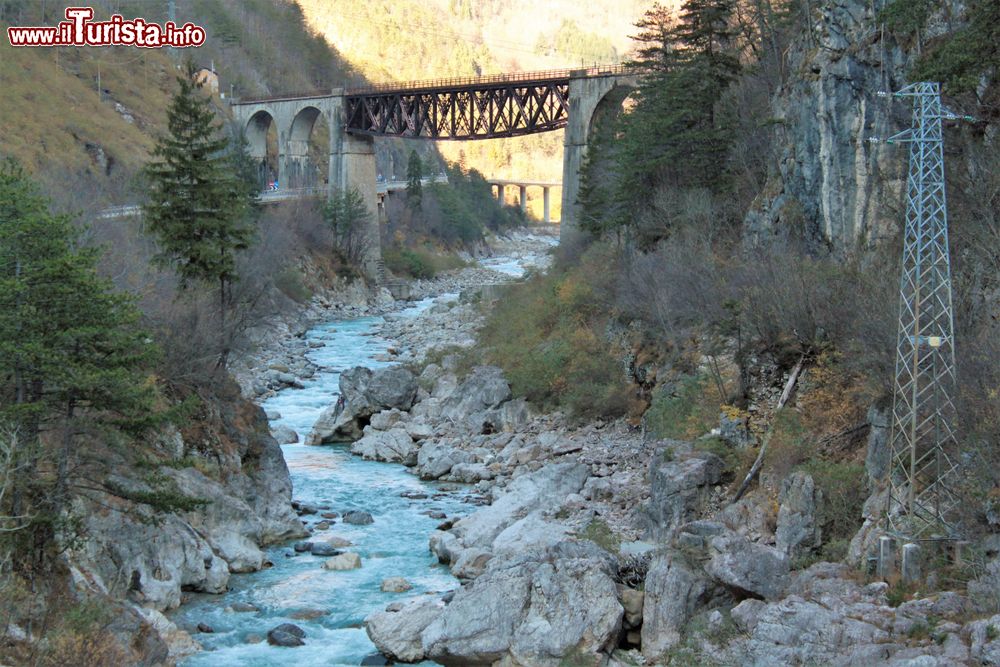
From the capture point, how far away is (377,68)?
158 metres

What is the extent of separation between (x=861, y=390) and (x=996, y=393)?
5.05 meters

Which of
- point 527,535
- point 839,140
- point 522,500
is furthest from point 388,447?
point 839,140

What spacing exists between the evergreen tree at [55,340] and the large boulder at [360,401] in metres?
17.2

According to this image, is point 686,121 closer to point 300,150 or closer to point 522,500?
point 522,500

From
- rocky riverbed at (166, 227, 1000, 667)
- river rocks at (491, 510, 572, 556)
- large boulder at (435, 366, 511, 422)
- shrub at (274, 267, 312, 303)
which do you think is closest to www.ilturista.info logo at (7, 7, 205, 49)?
shrub at (274, 267, 312, 303)

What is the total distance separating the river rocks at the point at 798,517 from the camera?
18.3 m

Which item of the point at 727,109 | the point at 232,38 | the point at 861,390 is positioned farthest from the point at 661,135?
the point at 232,38

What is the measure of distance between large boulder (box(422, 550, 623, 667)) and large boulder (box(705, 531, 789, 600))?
6.02ft

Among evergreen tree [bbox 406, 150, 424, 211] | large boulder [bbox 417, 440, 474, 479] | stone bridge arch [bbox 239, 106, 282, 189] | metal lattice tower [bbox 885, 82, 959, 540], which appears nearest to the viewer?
metal lattice tower [bbox 885, 82, 959, 540]

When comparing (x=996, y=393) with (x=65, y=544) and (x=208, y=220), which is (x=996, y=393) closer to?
(x=65, y=544)

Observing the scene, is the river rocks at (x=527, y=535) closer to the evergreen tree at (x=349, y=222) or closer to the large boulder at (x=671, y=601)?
the large boulder at (x=671, y=601)

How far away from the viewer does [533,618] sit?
17.2m

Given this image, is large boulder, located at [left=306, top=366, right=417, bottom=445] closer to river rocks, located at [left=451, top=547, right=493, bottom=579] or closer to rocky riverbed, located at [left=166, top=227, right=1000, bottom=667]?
rocky riverbed, located at [left=166, top=227, right=1000, bottom=667]

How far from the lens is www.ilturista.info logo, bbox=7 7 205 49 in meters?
72.6
